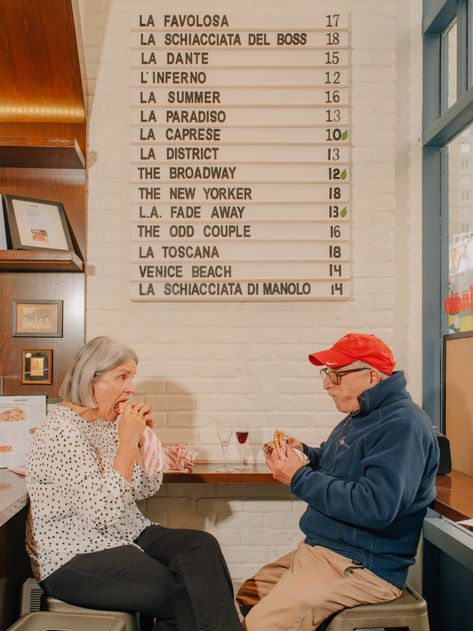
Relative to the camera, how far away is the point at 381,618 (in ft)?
6.86

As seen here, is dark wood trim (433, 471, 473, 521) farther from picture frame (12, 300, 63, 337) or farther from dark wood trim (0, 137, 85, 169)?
dark wood trim (0, 137, 85, 169)

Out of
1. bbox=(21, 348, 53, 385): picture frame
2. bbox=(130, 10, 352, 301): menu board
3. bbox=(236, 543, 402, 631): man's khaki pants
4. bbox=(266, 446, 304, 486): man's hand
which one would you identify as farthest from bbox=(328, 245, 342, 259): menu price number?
bbox=(236, 543, 402, 631): man's khaki pants

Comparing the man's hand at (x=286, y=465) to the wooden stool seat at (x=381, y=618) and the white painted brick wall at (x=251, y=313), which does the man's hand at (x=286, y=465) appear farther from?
the white painted brick wall at (x=251, y=313)

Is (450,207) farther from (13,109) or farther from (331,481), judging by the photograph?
(13,109)

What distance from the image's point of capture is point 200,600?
2176mm

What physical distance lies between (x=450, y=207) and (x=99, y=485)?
2.14 metres

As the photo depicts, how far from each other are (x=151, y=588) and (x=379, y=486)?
0.80 meters

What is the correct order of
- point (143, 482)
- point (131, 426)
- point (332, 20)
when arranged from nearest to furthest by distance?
1. point (131, 426)
2. point (143, 482)
3. point (332, 20)

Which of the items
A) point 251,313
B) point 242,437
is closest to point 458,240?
point 251,313

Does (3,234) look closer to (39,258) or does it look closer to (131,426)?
(39,258)

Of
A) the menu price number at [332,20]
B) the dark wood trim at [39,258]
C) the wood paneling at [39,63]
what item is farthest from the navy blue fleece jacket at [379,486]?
the wood paneling at [39,63]

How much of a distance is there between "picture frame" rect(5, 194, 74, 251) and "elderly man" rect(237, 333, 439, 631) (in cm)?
150

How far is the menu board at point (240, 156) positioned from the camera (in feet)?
11.0

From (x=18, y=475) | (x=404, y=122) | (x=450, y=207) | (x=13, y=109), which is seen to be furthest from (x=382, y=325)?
(x=13, y=109)
